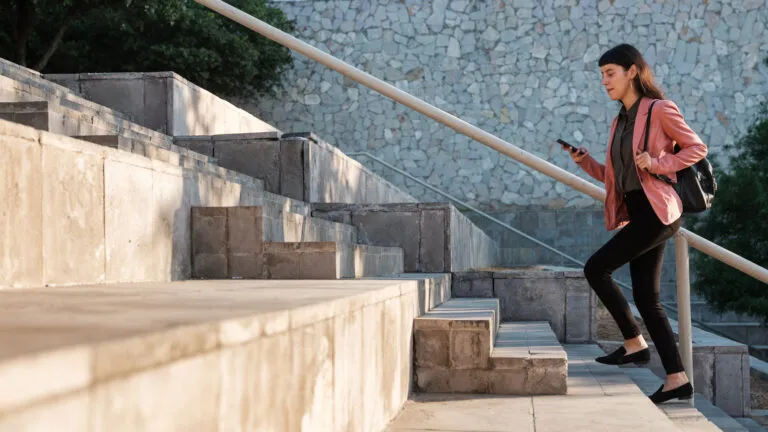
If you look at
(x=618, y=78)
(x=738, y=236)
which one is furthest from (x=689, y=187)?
(x=738, y=236)

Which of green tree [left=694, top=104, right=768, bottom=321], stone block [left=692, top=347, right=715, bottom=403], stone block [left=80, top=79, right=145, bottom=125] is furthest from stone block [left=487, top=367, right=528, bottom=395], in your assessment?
green tree [left=694, top=104, right=768, bottom=321]

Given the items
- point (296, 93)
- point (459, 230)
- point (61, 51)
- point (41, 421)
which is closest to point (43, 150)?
point (41, 421)

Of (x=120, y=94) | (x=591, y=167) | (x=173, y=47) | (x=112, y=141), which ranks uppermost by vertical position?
(x=173, y=47)

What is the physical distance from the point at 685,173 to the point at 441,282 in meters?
2.17

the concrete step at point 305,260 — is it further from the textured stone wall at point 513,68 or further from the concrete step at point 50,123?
the textured stone wall at point 513,68

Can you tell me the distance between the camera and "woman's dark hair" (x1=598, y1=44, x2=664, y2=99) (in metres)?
3.74

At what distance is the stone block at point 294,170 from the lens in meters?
Result: 6.43

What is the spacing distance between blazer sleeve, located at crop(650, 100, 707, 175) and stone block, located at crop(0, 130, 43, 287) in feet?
7.54

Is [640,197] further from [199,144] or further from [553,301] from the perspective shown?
[199,144]

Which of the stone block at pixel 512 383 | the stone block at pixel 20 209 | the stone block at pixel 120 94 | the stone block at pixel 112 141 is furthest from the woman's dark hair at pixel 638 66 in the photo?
the stone block at pixel 120 94

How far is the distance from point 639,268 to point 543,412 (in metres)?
0.82

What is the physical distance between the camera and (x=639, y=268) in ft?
12.5

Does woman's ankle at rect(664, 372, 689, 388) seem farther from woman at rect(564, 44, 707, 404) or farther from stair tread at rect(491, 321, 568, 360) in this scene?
stair tread at rect(491, 321, 568, 360)

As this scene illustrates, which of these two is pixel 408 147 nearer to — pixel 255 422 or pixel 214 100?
pixel 214 100
